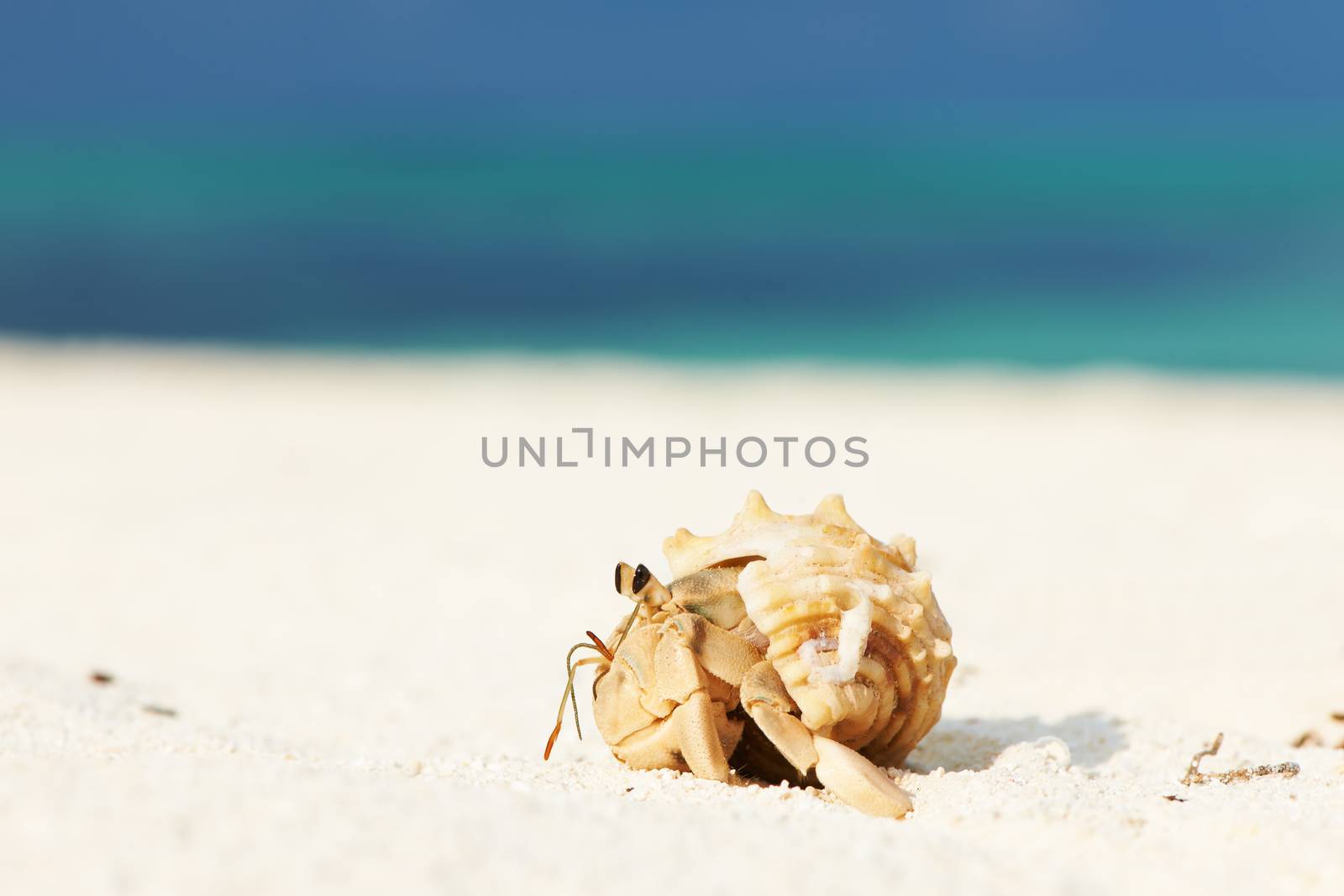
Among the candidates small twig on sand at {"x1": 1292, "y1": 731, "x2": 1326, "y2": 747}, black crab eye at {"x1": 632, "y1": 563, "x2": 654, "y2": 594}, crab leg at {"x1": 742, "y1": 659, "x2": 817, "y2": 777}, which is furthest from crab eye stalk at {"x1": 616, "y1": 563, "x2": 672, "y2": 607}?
small twig on sand at {"x1": 1292, "y1": 731, "x2": 1326, "y2": 747}

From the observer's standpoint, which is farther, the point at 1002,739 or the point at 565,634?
Result: the point at 565,634

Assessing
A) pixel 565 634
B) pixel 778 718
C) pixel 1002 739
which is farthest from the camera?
pixel 565 634

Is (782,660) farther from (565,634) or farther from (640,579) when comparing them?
(565,634)

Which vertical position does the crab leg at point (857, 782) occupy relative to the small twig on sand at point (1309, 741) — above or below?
above

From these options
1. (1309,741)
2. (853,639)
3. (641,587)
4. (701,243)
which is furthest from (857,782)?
(701,243)

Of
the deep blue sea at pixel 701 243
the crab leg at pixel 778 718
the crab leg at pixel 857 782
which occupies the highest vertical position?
the deep blue sea at pixel 701 243

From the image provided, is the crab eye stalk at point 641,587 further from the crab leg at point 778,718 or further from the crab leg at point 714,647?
the crab leg at point 778,718

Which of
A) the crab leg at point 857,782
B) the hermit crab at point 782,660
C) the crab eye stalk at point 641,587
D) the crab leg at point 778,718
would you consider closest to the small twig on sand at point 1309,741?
the hermit crab at point 782,660

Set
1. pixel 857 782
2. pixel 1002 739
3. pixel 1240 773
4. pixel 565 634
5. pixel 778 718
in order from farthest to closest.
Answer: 1. pixel 565 634
2. pixel 1002 739
3. pixel 1240 773
4. pixel 778 718
5. pixel 857 782
